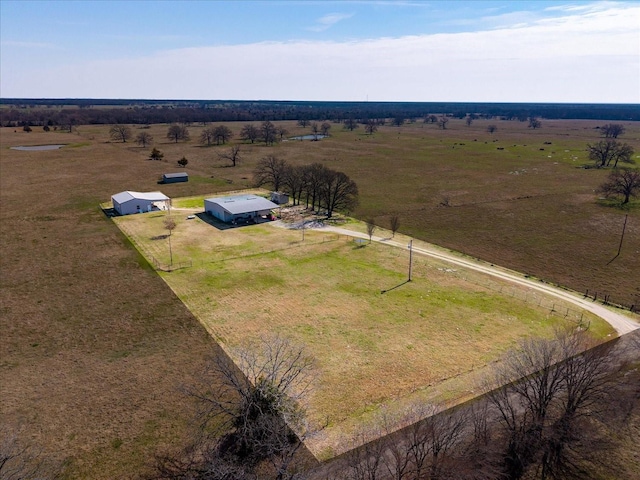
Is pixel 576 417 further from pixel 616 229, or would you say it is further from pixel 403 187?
pixel 403 187

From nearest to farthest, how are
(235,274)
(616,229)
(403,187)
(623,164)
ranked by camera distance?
(235,274), (616,229), (403,187), (623,164)

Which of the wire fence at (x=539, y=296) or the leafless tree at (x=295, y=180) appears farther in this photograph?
the leafless tree at (x=295, y=180)

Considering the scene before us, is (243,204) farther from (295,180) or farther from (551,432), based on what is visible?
(551,432)

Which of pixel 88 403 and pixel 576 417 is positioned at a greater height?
pixel 576 417

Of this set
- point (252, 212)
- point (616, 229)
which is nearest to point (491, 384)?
point (252, 212)

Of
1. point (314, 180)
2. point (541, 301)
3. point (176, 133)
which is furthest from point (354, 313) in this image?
point (176, 133)

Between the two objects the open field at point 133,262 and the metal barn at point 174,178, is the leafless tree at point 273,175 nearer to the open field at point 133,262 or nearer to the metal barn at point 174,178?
the open field at point 133,262

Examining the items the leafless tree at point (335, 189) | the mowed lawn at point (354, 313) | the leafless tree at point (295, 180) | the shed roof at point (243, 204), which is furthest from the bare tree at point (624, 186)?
the shed roof at point (243, 204)
